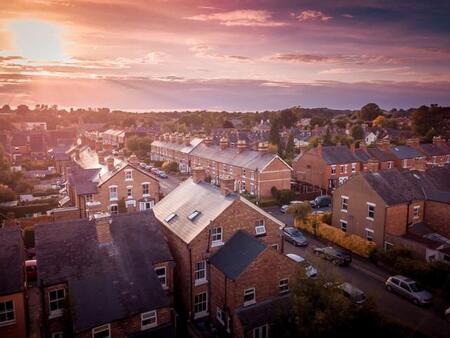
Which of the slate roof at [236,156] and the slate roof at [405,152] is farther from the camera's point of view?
the slate roof at [405,152]

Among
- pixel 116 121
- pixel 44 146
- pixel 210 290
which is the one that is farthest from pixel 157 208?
pixel 116 121

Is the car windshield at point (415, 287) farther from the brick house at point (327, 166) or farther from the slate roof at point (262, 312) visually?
the brick house at point (327, 166)

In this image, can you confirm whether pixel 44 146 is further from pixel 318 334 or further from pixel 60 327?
pixel 318 334

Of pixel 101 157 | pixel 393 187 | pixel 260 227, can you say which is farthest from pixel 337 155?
pixel 260 227

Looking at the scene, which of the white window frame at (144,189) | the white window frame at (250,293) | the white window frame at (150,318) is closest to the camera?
the white window frame at (150,318)

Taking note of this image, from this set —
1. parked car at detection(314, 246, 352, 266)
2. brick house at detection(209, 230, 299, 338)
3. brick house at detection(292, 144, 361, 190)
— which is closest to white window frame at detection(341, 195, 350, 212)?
parked car at detection(314, 246, 352, 266)

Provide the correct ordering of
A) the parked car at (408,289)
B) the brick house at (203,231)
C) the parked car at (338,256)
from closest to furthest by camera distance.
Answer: the brick house at (203,231)
the parked car at (408,289)
the parked car at (338,256)

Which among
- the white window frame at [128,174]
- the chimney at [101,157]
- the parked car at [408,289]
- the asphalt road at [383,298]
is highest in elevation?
the chimney at [101,157]

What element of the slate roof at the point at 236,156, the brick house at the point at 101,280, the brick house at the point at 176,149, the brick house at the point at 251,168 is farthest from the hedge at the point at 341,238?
the brick house at the point at 176,149

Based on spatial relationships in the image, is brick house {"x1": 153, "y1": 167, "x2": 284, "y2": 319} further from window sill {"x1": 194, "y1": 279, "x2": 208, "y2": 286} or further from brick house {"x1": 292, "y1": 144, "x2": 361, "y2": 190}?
brick house {"x1": 292, "y1": 144, "x2": 361, "y2": 190}
